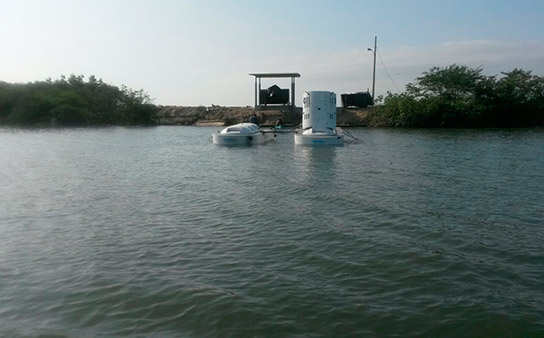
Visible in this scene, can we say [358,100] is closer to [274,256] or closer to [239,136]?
[239,136]

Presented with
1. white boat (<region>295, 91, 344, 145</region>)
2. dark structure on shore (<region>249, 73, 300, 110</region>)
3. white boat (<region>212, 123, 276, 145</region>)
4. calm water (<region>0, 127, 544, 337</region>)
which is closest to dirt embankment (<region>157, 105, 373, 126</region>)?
dark structure on shore (<region>249, 73, 300, 110</region>)

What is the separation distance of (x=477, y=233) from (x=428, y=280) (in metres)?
3.69

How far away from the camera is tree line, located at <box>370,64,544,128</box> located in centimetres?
6444

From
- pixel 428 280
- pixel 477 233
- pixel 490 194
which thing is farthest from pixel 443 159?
pixel 428 280

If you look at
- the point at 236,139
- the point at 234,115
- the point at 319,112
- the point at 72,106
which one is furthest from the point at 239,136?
the point at 72,106

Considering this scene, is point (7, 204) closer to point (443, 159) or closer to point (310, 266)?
point (310, 266)

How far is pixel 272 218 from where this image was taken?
43.3ft

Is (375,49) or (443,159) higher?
(375,49)

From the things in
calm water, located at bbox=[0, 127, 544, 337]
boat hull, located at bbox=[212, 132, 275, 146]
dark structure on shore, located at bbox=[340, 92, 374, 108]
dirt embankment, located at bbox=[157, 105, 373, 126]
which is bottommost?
calm water, located at bbox=[0, 127, 544, 337]

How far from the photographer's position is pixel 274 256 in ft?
32.2

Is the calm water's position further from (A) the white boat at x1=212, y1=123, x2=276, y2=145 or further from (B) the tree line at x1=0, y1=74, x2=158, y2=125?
(B) the tree line at x1=0, y1=74, x2=158, y2=125

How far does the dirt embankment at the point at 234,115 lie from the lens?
6975cm

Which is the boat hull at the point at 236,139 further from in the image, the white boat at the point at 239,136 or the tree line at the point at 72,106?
the tree line at the point at 72,106

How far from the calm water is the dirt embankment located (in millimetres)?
49612
